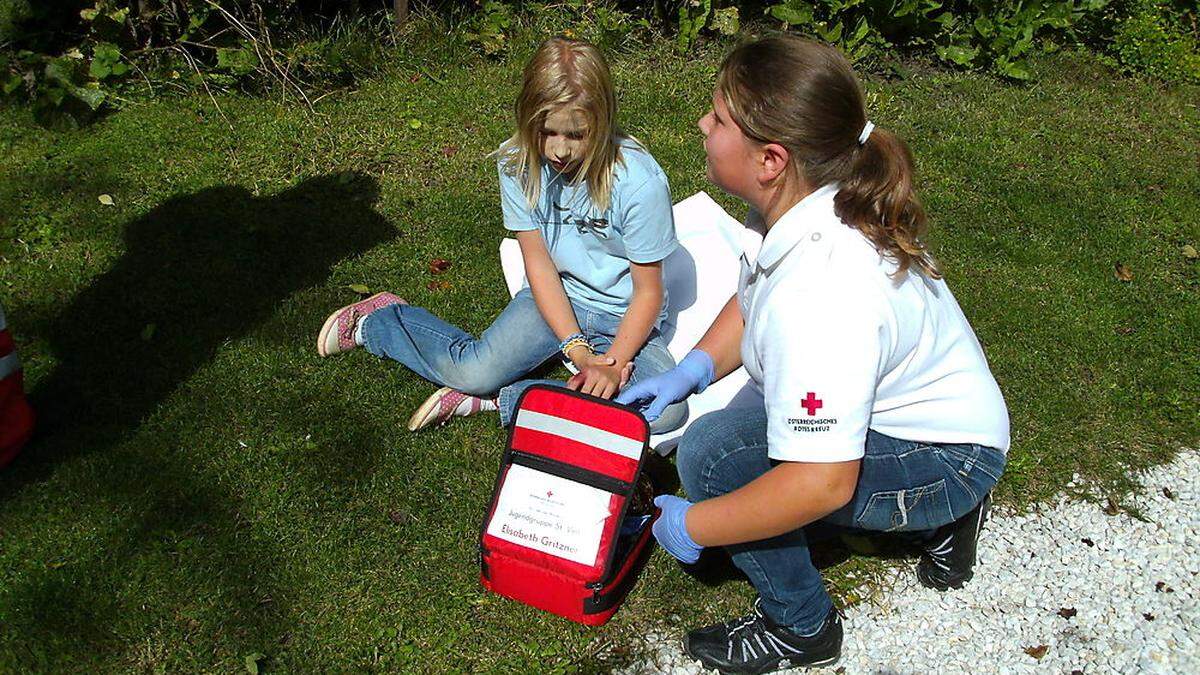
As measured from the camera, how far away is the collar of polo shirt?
2.15 metres

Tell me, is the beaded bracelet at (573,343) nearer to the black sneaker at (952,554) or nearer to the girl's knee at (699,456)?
the girl's knee at (699,456)

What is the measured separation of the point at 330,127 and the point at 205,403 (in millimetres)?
1882

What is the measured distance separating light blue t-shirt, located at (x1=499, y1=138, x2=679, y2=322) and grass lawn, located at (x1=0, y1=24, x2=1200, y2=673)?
0.61 metres

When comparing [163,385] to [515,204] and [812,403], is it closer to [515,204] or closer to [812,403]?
[515,204]

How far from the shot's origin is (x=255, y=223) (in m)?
4.18

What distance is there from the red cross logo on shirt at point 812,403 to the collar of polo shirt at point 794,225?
35 centimetres

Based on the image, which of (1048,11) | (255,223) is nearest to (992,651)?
(255,223)

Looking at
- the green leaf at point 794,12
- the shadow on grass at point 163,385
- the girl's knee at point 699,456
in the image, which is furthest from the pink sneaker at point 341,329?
the green leaf at point 794,12

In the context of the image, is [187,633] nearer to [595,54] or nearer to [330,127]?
[595,54]

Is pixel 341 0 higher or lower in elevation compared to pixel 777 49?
lower

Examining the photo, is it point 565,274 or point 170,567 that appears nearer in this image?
point 170,567

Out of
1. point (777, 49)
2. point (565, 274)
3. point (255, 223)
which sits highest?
point (777, 49)

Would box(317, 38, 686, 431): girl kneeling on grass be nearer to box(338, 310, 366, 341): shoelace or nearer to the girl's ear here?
box(338, 310, 366, 341): shoelace

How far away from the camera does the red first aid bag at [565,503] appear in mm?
2611
